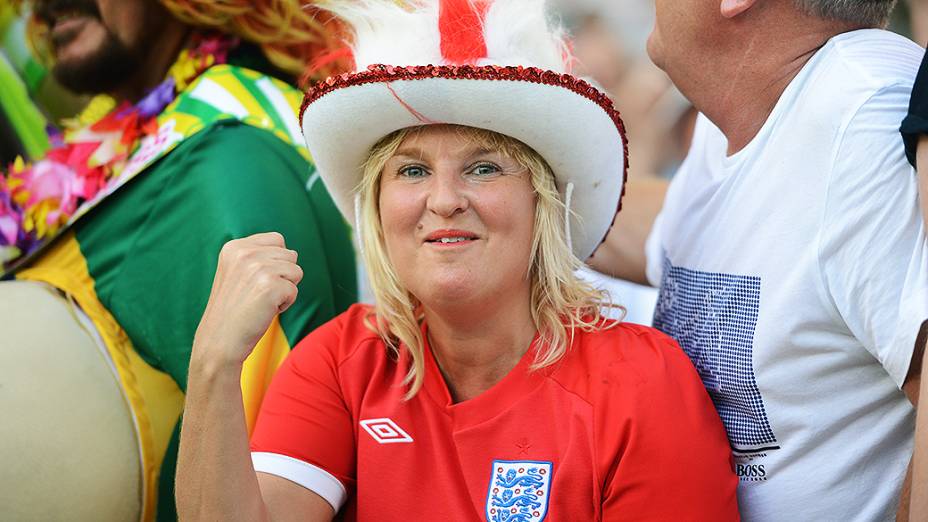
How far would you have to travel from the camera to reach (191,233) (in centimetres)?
237

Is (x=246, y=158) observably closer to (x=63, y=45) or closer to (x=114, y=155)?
(x=114, y=155)

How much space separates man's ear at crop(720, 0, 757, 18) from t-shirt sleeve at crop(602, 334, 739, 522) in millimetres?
701

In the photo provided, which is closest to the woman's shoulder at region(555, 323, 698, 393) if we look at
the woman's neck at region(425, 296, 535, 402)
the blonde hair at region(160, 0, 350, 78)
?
the woman's neck at region(425, 296, 535, 402)

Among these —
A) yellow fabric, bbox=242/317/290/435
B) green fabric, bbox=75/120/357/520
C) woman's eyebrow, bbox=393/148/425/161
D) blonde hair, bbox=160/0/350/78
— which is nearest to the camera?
woman's eyebrow, bbox=393/148/425/161

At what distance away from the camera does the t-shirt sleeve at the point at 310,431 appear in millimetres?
1900

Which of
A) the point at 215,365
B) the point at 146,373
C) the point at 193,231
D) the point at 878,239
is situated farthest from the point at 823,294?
the point at 146,373

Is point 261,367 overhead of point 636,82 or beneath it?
beneath

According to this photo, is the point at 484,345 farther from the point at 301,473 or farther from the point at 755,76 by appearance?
the point at 755,76

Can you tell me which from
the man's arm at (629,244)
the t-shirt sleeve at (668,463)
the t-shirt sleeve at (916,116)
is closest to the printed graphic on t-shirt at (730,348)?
the t-shirt sleeve at (668,463)

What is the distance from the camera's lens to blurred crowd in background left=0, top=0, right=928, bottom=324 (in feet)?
11.3

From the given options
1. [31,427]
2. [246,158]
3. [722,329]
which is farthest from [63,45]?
[722,329]

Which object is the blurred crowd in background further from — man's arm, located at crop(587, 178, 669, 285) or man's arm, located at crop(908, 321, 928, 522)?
man's arm, located at crop(908, 321, 928, 522)

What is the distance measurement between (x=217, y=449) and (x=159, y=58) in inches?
60.8

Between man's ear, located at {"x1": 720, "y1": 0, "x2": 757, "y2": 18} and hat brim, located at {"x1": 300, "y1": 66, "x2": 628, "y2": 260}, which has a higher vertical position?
man's ear, located at {"x1": 720, "y1": 0, "x2": 757, "y2": 18}
